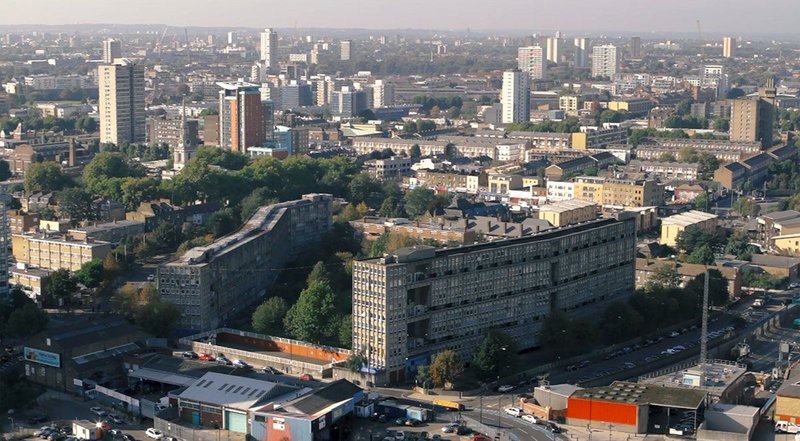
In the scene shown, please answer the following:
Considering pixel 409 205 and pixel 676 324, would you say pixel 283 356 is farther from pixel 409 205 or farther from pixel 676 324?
pixel 409 205

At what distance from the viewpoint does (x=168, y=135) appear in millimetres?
38281

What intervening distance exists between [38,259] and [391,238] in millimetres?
5774

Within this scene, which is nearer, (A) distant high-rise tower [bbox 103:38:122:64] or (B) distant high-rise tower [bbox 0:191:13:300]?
(B) distant high-rise tower [bbox 0:191:13:300]

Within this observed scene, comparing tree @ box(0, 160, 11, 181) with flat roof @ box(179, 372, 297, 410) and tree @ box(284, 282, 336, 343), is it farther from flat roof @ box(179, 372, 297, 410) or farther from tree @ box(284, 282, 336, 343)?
flat roof @ box(179, 372, 297, 410)

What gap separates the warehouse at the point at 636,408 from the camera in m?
13.2

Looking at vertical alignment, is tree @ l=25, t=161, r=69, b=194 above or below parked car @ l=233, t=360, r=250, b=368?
above

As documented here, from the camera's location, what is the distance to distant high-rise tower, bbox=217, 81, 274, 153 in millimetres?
34531

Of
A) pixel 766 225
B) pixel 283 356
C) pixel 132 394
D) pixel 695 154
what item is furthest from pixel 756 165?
pixel 132 394

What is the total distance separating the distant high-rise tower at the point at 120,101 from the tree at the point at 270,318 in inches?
887

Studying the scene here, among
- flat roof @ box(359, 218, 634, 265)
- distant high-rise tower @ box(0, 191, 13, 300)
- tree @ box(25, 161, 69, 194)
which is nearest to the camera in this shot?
flat roof @ box(359, 218, 634, 265)

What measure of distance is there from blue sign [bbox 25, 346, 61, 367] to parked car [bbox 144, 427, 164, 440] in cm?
217

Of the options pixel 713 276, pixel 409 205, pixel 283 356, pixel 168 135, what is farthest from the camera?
pixel 168 135

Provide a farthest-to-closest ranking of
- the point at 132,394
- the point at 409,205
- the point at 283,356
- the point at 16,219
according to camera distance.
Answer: the point at 409,205
the point at 16,219
the point at 283,356
the point at 132,394

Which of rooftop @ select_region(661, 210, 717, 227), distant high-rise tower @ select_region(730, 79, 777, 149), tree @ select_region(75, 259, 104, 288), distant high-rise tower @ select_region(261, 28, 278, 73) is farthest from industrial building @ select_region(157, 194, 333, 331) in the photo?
distant high-rise tower @ select_region(261, 28, 278, 73)
